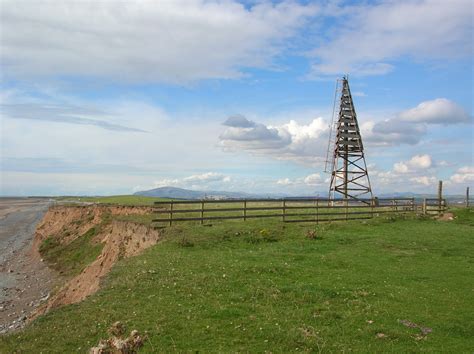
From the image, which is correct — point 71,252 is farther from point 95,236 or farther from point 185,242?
point 185,242

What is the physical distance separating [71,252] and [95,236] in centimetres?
267

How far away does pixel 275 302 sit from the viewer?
476 inches

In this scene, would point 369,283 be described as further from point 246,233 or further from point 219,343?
point 246,233

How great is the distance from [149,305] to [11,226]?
71860 mm

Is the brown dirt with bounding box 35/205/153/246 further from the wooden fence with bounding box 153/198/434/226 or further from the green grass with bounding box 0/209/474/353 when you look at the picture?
the green grass with bounding box 0/209/474/353

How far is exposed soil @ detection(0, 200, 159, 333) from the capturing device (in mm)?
22866

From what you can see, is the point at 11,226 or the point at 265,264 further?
the point at 11,226

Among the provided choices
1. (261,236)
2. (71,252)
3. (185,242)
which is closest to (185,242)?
(185,242)

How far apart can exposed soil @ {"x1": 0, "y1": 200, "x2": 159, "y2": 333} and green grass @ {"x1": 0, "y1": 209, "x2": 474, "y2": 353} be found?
4126 mm

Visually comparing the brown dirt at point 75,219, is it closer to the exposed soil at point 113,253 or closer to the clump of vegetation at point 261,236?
the exposed soil at point 113,253

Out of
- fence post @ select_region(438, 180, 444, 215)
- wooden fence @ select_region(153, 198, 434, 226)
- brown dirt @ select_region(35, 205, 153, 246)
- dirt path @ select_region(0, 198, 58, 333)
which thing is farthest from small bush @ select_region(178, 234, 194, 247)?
fence post @ select_region(438, 180, 444, 215)

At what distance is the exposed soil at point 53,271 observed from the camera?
22.9 m

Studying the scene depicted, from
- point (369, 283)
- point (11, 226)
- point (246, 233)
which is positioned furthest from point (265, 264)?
point (11, 226)

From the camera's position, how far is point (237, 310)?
11.3 metres
